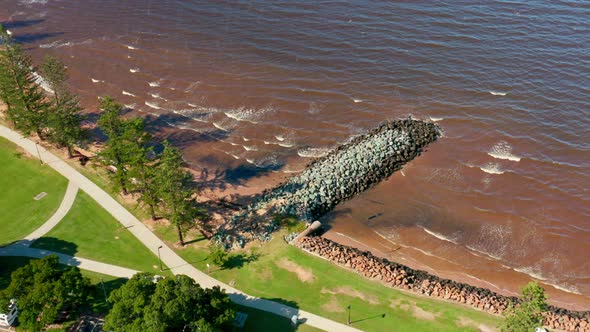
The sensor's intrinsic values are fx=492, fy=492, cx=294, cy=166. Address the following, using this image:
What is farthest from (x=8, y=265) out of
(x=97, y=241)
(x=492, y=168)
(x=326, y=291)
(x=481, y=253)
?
(x=492, y=168)

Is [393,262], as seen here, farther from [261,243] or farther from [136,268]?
[136,268]

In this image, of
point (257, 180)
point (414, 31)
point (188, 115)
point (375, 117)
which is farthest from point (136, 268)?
point (414, 31)

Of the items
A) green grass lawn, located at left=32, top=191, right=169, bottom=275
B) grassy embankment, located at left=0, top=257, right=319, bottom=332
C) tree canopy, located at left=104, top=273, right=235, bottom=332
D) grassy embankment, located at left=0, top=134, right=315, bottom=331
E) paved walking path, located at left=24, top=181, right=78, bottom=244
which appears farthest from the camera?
paved walking path, located at left=24, top=181, right=78, bottom=244

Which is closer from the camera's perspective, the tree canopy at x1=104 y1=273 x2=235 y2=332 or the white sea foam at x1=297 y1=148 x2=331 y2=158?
the tree canopy at x1=104 y1=273 x2=235 y2=332

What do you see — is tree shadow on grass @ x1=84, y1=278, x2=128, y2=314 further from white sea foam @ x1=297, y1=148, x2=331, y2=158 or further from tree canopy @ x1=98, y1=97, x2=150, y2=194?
white sea foam @ x1=297, y1=148, x2=331, y2=158

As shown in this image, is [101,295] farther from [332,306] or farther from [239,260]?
[332,306]

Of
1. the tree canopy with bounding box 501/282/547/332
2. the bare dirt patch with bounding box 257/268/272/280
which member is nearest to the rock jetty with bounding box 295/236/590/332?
the bare dirt patch with bounding box 257/268/272/280
